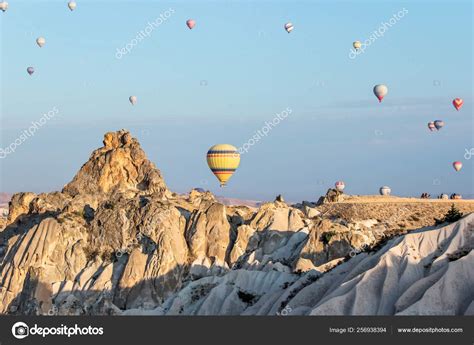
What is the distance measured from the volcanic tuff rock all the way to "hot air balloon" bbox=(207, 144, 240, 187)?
27.2ft

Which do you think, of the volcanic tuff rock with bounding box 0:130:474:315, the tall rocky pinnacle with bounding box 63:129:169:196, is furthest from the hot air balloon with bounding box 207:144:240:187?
the tall rocky pinnacle with bounding box 63:129:169:196

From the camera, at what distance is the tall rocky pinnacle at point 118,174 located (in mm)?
140250

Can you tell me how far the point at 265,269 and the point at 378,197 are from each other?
6604cm

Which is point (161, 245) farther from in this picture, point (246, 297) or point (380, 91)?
point (380, 91)

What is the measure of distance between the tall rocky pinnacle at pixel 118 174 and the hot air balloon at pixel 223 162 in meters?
17.8

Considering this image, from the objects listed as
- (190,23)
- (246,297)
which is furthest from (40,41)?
(246,297)

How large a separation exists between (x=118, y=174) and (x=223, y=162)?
833 inches

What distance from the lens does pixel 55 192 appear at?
14300 centimetres

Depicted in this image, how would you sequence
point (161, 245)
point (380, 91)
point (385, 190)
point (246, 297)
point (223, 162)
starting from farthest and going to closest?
point (385, 190) < point (223, 162) < point (380, 91) < point (161, 245) < point (246, 297)

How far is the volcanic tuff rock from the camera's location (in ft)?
322

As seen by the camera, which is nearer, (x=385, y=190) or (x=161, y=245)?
(x=161, y=245)

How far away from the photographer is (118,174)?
142m

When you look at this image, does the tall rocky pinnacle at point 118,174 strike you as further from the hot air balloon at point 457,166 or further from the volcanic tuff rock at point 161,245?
the hot air balloon at point 457,166

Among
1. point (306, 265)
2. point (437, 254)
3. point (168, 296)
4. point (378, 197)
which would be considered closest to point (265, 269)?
point (306, 265)
